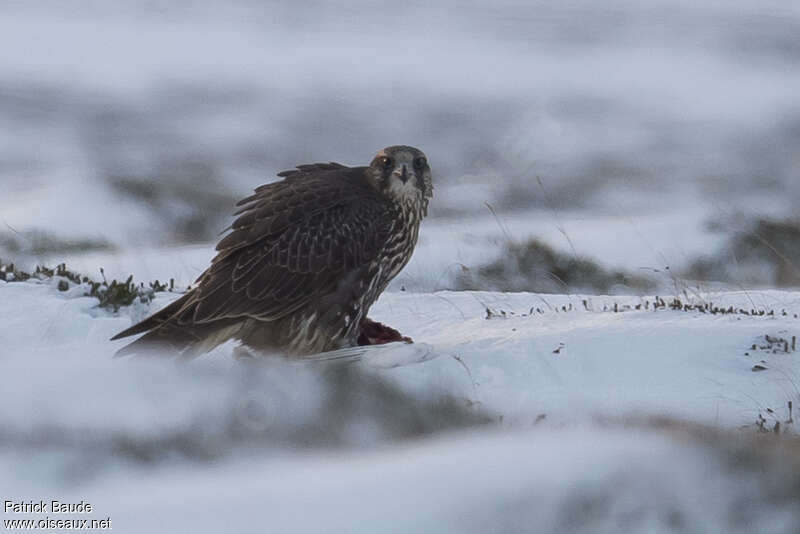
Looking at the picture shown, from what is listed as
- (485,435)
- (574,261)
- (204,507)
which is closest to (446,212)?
(574,261)

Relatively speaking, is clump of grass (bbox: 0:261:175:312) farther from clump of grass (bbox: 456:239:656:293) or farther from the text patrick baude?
clump of grass (bbox: 456:239:656:293)

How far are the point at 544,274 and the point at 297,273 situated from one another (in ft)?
23.3

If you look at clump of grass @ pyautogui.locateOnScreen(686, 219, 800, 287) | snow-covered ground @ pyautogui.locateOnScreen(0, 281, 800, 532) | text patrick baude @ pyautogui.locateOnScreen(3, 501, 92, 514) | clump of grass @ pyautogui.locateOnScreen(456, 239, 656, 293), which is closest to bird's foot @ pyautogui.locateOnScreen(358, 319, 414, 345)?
snow-covered ground @ pyautogui.locateOnScreen(0, 281, 800, 532)

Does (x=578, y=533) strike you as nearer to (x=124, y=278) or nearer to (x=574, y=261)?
(x=124, y=278)

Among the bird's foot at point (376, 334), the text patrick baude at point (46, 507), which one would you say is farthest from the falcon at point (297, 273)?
the text patrick baude at point (46, 507)

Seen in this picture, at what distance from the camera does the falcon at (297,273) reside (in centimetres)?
790

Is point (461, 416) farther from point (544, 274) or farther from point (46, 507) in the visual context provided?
point (544, 274)

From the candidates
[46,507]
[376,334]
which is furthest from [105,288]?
[46,507]

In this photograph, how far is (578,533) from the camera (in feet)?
16.8

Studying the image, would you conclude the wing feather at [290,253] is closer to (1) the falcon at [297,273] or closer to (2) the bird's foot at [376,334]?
(1) the falcon at [297,273]

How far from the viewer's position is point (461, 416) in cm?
693

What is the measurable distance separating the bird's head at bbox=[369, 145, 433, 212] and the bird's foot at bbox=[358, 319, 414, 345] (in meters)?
0.97

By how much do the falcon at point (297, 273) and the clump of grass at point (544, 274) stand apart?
5.19 metres

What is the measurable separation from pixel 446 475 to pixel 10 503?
1980 mm
